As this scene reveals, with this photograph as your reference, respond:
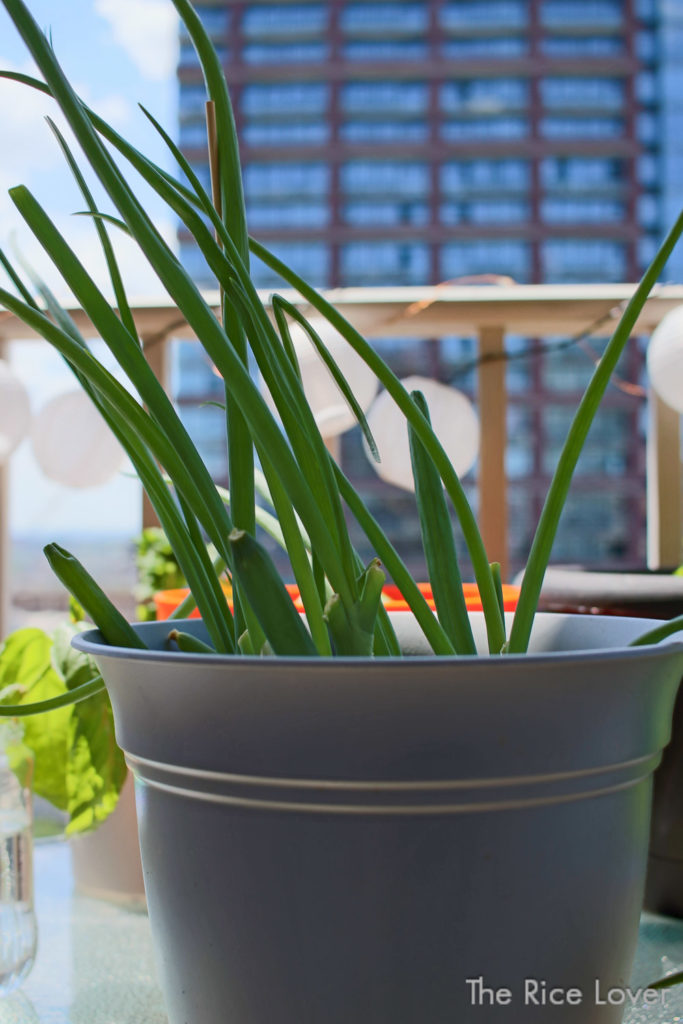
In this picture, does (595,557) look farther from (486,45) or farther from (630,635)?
(630,635)

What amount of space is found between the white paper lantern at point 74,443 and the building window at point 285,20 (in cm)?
1880

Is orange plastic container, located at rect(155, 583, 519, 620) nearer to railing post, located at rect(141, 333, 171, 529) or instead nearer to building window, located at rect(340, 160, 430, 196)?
railing post, located at rect(141, 333, 171, 529)

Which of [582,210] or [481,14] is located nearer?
[582,210]

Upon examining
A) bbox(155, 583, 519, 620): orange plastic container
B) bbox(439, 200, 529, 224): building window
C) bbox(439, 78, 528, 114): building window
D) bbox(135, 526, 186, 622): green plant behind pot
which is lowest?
bbox(135, 526, 186, 622): green plant behind pot

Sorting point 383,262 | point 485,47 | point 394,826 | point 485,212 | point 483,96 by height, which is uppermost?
point 485,47

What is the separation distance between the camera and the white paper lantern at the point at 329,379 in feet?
2.78

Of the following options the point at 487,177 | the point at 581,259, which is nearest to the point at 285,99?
the point at 487,177

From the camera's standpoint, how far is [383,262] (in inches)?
662

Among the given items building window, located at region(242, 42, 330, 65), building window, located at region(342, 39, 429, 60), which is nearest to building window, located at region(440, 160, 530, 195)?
building window, located at region(342, 39, 429, 60)

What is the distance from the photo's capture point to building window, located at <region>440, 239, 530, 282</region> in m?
16.6

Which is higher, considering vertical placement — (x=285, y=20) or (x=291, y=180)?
(x=285, y=20)

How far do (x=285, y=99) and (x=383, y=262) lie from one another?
12.9 ft

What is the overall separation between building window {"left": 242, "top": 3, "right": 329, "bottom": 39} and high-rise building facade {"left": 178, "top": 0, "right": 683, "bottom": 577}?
28mm

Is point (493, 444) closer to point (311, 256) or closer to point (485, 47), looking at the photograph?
point (311, 256)
